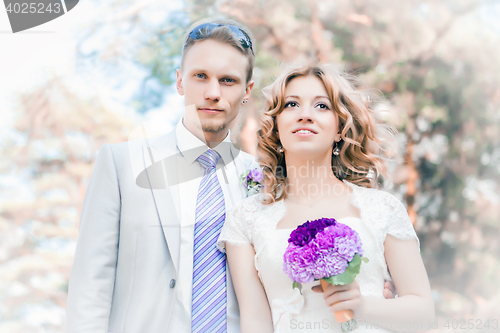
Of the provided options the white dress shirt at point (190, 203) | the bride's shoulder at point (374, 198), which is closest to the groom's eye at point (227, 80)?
the white dress shirt at point (190, 203)

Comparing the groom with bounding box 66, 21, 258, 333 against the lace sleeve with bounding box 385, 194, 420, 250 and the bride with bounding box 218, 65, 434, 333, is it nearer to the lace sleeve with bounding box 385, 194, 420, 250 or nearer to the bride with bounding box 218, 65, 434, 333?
the bride with bounding box 218, 65, 434, 333

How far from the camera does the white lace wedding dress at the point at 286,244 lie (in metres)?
2.28

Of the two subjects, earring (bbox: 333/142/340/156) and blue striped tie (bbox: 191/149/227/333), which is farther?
earring (bbox: 333/142/340/156)

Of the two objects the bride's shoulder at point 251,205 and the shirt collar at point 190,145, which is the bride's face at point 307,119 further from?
the shirt collar at point 190,145

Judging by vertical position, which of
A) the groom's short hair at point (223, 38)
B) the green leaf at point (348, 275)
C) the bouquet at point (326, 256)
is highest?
the groom's short hair at point (223, 38)

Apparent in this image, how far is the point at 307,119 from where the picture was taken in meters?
2.47

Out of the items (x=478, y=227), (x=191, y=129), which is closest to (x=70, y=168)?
(x=191, y=129)

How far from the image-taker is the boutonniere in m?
2.77

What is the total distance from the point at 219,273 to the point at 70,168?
7.99 meters

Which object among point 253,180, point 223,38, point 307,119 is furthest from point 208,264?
point 223,38

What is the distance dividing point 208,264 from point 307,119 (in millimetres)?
1086

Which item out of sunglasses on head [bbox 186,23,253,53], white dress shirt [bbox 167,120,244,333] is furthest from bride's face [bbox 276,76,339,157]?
sunglasses on head [bbox 186,23,253,53]

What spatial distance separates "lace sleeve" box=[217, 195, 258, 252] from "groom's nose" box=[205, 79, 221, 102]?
30.7 inches

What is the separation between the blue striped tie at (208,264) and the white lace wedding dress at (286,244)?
9 centimetres
